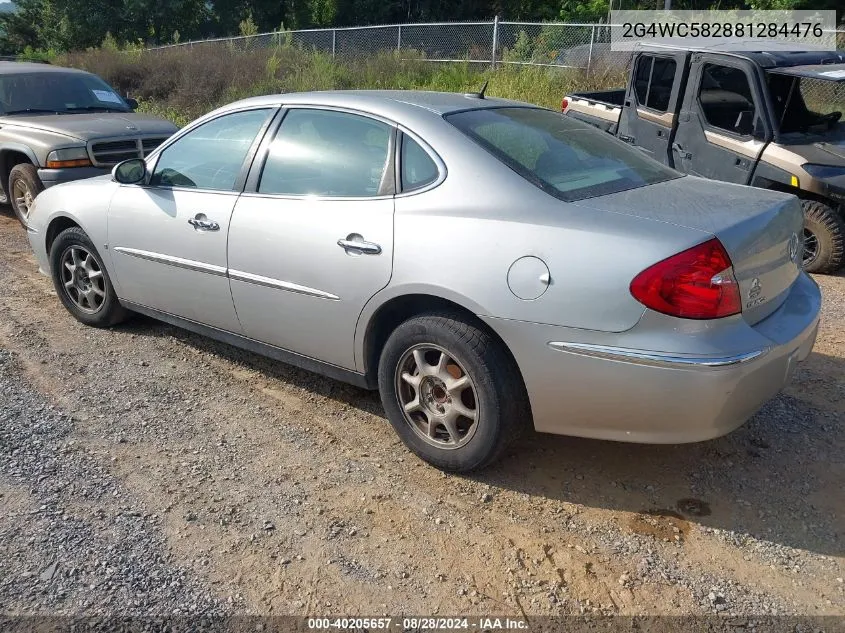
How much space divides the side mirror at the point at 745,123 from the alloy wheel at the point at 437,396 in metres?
4.98

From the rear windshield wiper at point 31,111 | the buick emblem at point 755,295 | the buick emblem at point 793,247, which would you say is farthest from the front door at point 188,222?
the rear windshield wiper at point 31,111

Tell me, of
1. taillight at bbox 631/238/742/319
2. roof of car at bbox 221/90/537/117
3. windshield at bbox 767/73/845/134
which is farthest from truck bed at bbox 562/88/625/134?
taillight at bbox 631/238/742/319

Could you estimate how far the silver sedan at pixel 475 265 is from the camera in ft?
9.21

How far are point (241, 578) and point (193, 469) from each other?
85cm

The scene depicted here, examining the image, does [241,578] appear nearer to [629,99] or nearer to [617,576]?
[617,576]

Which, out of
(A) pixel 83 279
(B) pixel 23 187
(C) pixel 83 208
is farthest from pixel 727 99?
(B) pixel 23 187

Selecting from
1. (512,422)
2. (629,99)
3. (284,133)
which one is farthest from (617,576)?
(629,99)

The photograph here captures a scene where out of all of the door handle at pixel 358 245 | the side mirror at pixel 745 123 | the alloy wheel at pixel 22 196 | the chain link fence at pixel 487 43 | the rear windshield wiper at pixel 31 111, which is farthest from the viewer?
the chain link fence at pixel 487 43

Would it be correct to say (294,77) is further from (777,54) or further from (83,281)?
(83,281)

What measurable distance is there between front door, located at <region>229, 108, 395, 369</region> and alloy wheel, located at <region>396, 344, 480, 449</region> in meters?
0.34

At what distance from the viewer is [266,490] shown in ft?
10.8

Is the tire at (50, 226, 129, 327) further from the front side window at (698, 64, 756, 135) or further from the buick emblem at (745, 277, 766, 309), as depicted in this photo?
the front side window at (698, 64, 756, 135)

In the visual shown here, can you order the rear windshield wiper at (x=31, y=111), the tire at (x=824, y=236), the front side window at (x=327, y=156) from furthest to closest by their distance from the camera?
the rear windshield wiper at (x=31, y=111), the tire at (x=824, y=236), the front side window at (x=327, y=156)

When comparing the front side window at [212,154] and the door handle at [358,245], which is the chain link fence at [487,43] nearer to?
the front side window at [212,154]
